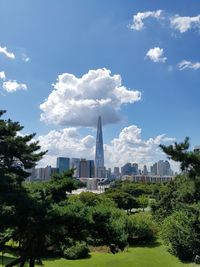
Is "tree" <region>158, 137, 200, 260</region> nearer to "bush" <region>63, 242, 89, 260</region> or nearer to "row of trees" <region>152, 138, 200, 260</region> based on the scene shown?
"row of trees" <region>152, 138, 200, 260</region>

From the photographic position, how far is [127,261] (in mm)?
29641

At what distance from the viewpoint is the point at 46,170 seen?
189m

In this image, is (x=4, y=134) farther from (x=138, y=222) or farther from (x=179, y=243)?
(x=138, y=222)

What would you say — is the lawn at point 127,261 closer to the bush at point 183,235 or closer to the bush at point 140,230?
the bush at point 183,235

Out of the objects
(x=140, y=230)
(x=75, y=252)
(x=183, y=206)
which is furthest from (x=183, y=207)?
(x=140, y=230)

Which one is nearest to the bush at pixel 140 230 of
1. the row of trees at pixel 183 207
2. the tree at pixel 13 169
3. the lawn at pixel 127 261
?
the row of trees at pixel 183 207

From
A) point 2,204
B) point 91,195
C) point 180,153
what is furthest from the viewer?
point 91,195

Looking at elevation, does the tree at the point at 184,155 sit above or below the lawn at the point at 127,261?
above

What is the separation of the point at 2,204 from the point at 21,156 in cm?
782

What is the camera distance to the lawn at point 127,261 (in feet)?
94.0

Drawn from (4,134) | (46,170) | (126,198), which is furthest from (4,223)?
(46,170)

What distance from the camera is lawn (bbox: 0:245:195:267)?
28.6 m

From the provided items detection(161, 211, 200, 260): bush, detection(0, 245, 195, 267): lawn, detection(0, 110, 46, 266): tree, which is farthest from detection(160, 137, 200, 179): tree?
detection(0, 245, 195, 267): lawn

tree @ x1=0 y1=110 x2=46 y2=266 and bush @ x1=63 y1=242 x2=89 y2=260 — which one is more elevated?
tree @ x1=0 y1=110 x2=46 y2=266
